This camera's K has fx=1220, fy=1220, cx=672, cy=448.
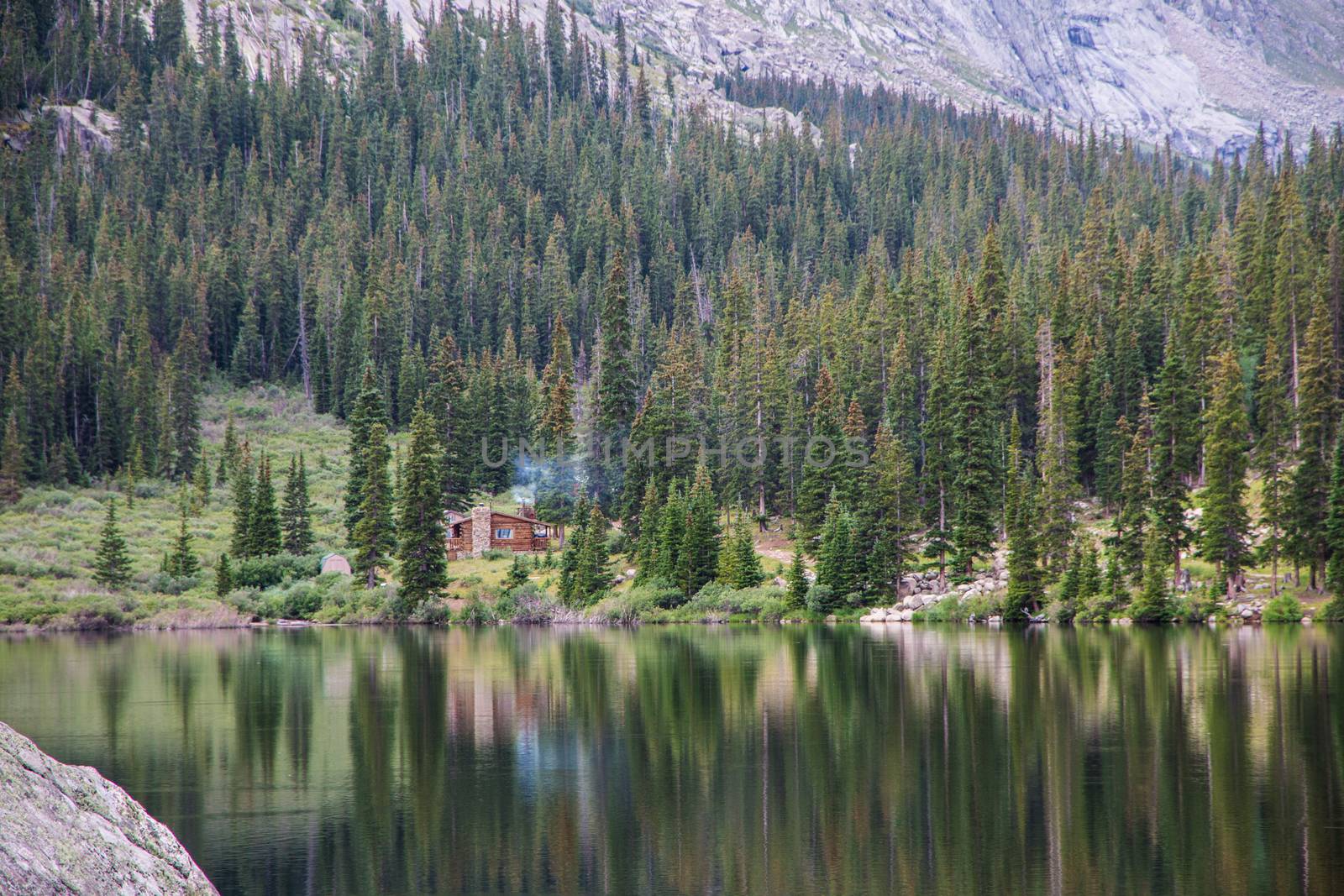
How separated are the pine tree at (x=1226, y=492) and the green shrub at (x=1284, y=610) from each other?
11.1 ft

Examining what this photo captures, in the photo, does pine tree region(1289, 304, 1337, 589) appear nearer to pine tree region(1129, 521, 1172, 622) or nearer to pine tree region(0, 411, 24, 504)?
pine tree region(1129, 521, 1172, 622)

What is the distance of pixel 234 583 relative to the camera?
78812 mm

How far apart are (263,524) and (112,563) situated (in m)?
10.6

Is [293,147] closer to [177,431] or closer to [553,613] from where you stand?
[177,431]

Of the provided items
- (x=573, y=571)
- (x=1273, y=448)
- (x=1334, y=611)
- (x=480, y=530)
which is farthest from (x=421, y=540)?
(x=1273, y=448)

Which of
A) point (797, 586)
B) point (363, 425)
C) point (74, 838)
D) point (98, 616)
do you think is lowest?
point (98, 616)

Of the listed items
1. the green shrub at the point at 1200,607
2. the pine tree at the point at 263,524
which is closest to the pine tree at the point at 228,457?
the pine tree at the point at 263,524

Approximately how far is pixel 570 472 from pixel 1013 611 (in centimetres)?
4082

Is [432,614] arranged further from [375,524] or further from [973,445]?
[973,445]

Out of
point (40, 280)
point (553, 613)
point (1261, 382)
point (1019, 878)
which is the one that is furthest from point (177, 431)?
point (1019, 878)

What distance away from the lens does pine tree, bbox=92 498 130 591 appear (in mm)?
74188

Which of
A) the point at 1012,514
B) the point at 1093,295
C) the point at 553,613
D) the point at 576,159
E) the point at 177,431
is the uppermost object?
the point at 576,159

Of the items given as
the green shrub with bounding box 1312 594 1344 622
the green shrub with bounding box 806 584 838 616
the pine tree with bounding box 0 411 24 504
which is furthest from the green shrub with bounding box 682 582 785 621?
the pine tree with bounding box 0 411 24 504

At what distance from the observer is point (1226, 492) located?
65188 mm
